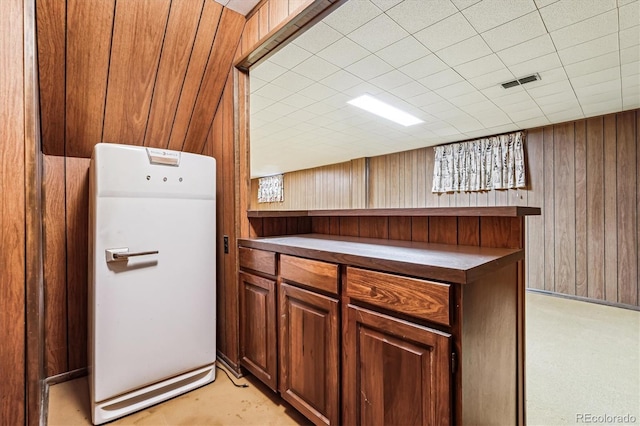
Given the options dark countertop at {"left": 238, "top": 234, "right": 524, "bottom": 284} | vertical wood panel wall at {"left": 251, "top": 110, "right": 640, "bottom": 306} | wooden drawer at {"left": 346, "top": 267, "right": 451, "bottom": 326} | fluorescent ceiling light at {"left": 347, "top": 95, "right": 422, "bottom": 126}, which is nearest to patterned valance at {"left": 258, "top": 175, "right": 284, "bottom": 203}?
fluorescent ceiling light at {"left": 347, "top": 95, "right": 422, "bottom": 126}

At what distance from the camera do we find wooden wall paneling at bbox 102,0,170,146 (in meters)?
1.58

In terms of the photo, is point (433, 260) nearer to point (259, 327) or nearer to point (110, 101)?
point (259, 327)

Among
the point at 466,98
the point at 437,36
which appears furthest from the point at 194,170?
the point at 466,98

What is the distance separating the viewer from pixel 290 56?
2.61m

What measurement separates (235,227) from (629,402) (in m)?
2.51

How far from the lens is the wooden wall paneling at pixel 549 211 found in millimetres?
4293

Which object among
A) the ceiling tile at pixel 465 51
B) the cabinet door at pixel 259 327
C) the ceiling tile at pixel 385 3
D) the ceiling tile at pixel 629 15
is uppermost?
the ceiling tile at pixel 385 3

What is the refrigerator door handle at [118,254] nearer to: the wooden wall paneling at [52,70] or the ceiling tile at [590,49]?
the wooden wall paneling at [52,70]

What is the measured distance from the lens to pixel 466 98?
11.3ft

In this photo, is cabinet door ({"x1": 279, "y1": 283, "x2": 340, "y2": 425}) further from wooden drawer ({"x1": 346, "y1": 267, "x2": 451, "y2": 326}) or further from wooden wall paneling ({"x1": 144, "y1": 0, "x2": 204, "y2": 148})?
wooden wall paneling ({"x1": 144, "y1": 0, "x2": 204, "y2": 148})

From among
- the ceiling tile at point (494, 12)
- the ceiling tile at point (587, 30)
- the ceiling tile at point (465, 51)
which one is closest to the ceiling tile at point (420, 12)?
the ceiling tile at point (494, 12)

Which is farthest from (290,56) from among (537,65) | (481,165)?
(481,165)

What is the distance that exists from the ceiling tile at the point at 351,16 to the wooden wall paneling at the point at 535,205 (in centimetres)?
363

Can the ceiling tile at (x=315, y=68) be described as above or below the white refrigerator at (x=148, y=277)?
above
